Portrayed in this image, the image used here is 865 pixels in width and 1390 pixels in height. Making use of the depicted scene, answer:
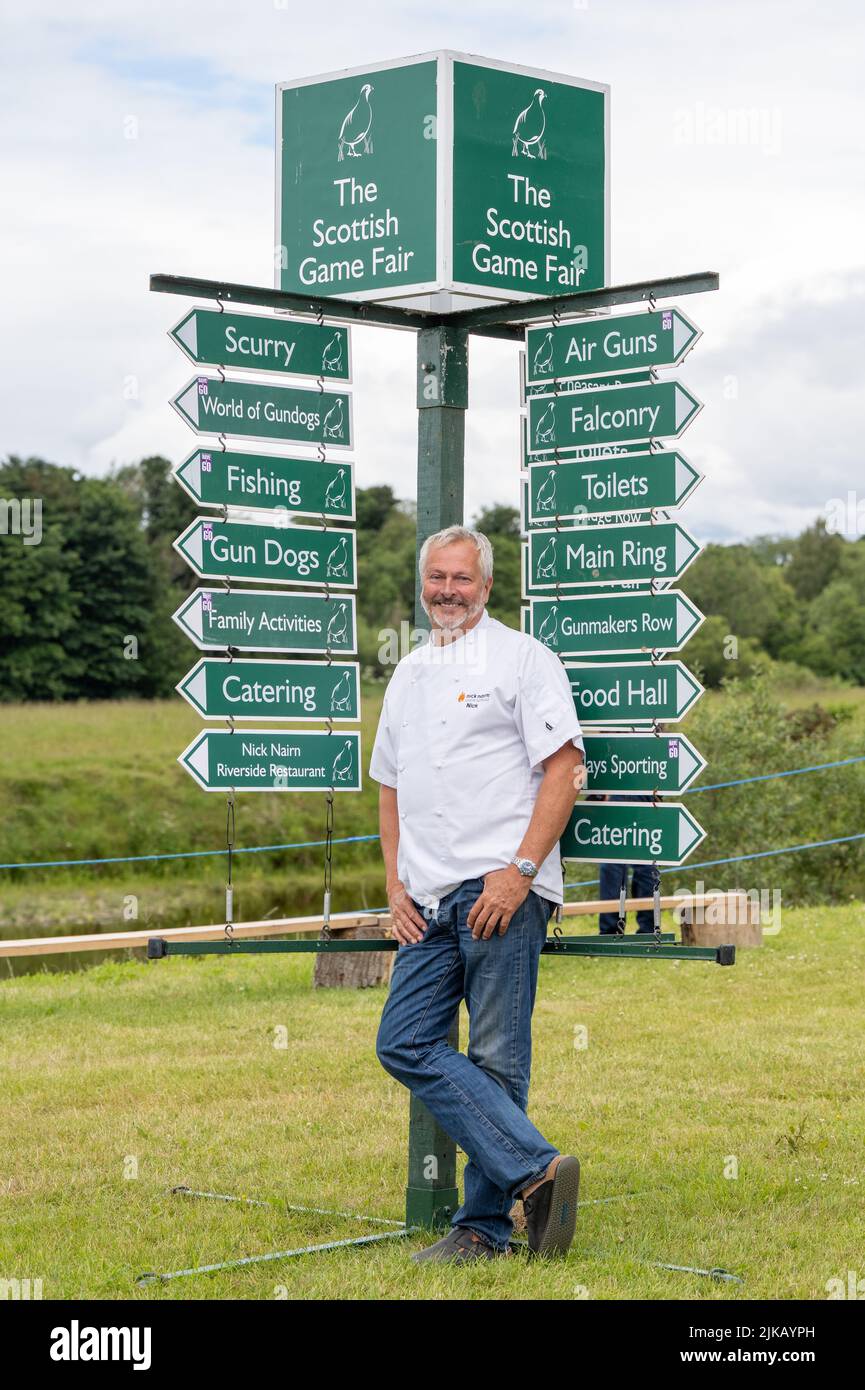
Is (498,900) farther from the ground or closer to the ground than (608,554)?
closer to the ground

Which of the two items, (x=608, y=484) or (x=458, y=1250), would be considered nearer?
(x=458, y=1250)

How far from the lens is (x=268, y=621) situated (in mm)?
6371

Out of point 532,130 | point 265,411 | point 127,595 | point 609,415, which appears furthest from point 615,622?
point 127,595

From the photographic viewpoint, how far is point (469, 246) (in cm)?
640

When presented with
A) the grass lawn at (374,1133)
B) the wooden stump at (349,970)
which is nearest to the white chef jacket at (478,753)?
the grass lawn at (374,1133)

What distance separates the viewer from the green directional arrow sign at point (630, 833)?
6.09 meters

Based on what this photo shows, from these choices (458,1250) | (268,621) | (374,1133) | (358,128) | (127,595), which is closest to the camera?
(458,1250)

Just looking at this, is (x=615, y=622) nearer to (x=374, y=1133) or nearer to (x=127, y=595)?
(x=374, y=1133)

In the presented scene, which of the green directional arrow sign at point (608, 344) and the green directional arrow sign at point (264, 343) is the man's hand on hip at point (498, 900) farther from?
the green directional arrow sign at point (264, 343)

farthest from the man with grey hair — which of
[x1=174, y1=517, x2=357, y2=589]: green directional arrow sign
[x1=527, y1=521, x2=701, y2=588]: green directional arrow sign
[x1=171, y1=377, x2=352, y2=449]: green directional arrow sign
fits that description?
Answer: [x1=171, y1=377, x2=352, y2=449]: green directional arrow sign

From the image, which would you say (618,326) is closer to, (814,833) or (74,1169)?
(74,1169)

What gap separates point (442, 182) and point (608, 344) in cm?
81

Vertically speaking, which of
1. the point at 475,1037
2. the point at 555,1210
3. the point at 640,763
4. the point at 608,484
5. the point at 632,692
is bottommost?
the point at 555,1210

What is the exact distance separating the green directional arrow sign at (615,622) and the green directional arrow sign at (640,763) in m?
0.30
